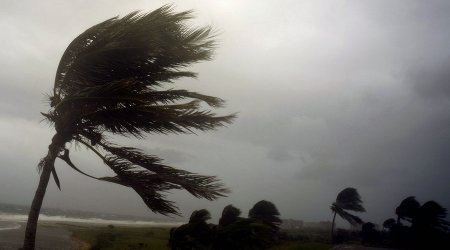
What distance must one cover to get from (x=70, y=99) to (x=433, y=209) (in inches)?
1272

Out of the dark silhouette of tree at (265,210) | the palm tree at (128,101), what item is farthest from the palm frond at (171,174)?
the dark silhouette of tree at (265,210)

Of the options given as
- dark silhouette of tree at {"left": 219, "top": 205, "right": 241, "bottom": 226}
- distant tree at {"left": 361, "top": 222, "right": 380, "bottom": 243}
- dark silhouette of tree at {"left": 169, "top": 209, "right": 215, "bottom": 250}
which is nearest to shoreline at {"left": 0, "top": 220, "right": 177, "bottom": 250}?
dark silhouette of tree at {"left": 219, "top": 205, "right": 241, "bottom": 226}

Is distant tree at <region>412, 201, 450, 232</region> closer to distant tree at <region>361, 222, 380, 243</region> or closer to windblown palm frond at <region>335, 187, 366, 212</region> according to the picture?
distant tree at <region>361, 222, 380, 243</region>

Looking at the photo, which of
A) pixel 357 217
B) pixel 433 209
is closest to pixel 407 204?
pixel 433 209

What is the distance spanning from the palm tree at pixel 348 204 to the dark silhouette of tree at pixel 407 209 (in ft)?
24.5

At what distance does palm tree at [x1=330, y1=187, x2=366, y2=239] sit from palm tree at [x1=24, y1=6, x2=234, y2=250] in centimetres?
3911

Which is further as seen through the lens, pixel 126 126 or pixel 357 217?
pixel 357 217

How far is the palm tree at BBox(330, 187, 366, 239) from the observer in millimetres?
42531

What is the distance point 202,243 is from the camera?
606cm

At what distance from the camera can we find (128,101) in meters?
5.66

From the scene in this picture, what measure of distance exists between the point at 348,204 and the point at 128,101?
42.4m

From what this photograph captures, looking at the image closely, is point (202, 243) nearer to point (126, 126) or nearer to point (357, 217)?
point (126, 126)

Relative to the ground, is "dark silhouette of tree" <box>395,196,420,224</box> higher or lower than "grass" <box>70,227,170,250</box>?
higher

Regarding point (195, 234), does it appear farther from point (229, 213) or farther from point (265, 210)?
point (265, 210)
